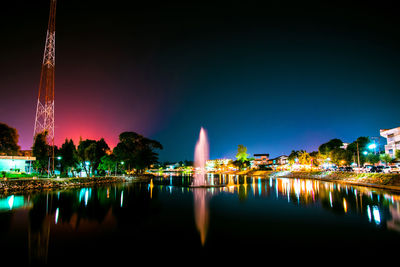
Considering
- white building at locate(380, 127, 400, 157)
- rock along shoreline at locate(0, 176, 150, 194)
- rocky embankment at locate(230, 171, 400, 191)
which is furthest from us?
white building at locate(380, 127, 400, 157)

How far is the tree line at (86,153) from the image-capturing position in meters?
52.8

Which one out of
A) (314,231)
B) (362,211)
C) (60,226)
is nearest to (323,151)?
(362,211)

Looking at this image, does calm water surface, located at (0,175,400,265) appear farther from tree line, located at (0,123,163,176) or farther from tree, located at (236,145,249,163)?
tree, located at (236,145,249,163)

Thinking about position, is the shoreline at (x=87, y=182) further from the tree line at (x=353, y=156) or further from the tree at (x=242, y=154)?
the tree at (x=242, y=154)

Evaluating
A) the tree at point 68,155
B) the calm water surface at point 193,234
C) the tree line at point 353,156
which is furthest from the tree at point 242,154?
the calm water surface at point 193,234

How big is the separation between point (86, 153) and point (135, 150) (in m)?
18.7

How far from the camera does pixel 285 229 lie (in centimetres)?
1384

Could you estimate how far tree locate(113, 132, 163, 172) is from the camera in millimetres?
72875

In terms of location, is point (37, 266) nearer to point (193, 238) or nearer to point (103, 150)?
point (193, 238)

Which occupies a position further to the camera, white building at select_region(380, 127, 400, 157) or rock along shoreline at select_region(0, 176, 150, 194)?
white building at select_region(380, 127, 400, 157)

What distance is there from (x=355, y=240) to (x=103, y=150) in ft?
235

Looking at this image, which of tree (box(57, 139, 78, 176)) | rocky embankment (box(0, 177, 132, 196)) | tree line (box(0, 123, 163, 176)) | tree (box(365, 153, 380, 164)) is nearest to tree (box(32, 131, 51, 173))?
tree line (box(0, 123, 163, 176))

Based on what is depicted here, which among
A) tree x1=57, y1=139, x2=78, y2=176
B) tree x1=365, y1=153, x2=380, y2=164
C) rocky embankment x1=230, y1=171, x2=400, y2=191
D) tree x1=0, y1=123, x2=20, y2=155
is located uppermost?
tree x1=0, y1=123, x2=20, y2=155

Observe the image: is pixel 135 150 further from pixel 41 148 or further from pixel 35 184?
pixel 35 184
